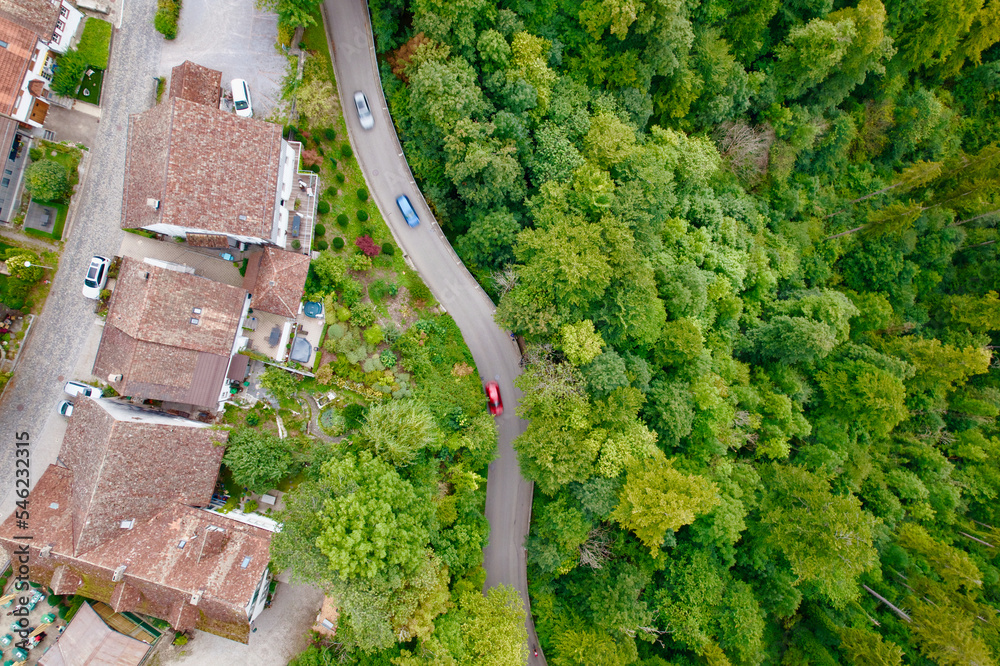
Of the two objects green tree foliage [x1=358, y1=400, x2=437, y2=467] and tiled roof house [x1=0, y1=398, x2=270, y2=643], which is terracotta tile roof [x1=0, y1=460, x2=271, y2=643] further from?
green tree foliage [x1=358, y1=400, x2=437, y2=467]

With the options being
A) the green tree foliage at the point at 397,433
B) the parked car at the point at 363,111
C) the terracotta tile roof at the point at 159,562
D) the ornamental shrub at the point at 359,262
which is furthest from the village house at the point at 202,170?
the terracotta tile roof at the point at 159,562

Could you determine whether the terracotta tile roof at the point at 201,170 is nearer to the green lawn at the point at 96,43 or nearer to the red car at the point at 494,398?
the green lawn at the point at 96,43

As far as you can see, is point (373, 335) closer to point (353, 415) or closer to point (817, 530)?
point (353, 415)

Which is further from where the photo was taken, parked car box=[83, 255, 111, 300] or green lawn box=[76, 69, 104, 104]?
green lawn box=[76, 69, 104, 104]

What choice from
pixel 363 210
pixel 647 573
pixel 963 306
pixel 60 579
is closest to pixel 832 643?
pixel 647 573

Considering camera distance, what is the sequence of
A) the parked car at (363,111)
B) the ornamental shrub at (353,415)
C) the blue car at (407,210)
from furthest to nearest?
the blue car at (407,210) → the parked car at (363,111) → the ornamental shrub at (353,415)

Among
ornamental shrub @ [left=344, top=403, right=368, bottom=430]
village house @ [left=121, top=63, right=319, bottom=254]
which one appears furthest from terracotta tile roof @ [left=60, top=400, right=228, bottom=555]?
village house @ [left=121, top=63, right=319, bottom=254]

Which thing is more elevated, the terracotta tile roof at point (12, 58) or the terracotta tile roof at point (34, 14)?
the terracotta tile roof at point (34, 14)
